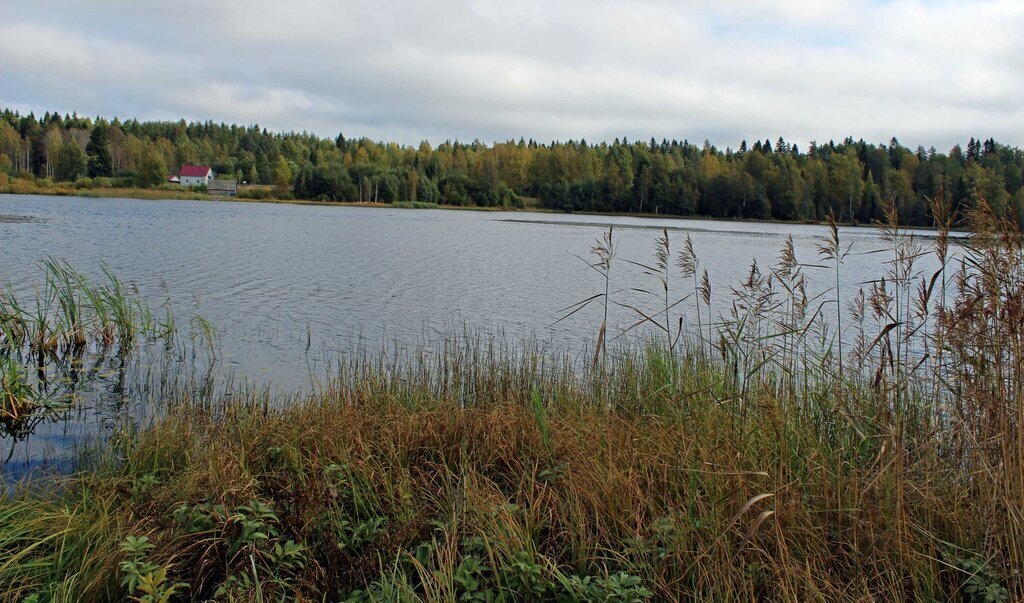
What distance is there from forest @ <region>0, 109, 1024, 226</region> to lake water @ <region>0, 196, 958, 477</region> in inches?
2375

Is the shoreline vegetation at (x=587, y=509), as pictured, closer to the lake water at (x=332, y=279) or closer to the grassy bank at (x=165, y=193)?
the lake water at (x=332, y=279)

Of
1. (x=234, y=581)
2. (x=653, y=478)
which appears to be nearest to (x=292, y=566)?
(x=234, y=581)

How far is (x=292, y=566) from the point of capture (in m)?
3.52

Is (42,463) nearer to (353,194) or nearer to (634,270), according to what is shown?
(634,270)

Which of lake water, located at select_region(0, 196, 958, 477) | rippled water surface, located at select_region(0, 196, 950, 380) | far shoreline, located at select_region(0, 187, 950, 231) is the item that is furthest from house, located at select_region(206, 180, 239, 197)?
lake water, located at select_region(0, 196, 958, 477)

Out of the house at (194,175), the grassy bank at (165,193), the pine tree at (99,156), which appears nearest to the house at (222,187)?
the grassy bank at (165,193)

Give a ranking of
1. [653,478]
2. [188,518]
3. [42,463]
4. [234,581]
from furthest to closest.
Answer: [42,463]
[653,478]
[188,518]
[234,581]

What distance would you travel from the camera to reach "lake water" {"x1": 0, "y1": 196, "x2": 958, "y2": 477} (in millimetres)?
13496

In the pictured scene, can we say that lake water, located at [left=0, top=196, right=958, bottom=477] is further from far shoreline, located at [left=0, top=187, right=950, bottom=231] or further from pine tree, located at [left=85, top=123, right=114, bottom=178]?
pine tree, located at [left=85, top=123, right=114, bottom=178]

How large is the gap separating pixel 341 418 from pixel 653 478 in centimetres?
287

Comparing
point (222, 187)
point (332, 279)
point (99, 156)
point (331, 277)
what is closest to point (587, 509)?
point (332, 279)

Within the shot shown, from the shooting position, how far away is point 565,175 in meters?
121

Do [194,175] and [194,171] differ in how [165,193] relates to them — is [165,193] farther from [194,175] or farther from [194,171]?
[194,171]

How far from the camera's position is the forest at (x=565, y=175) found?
94.0 m
